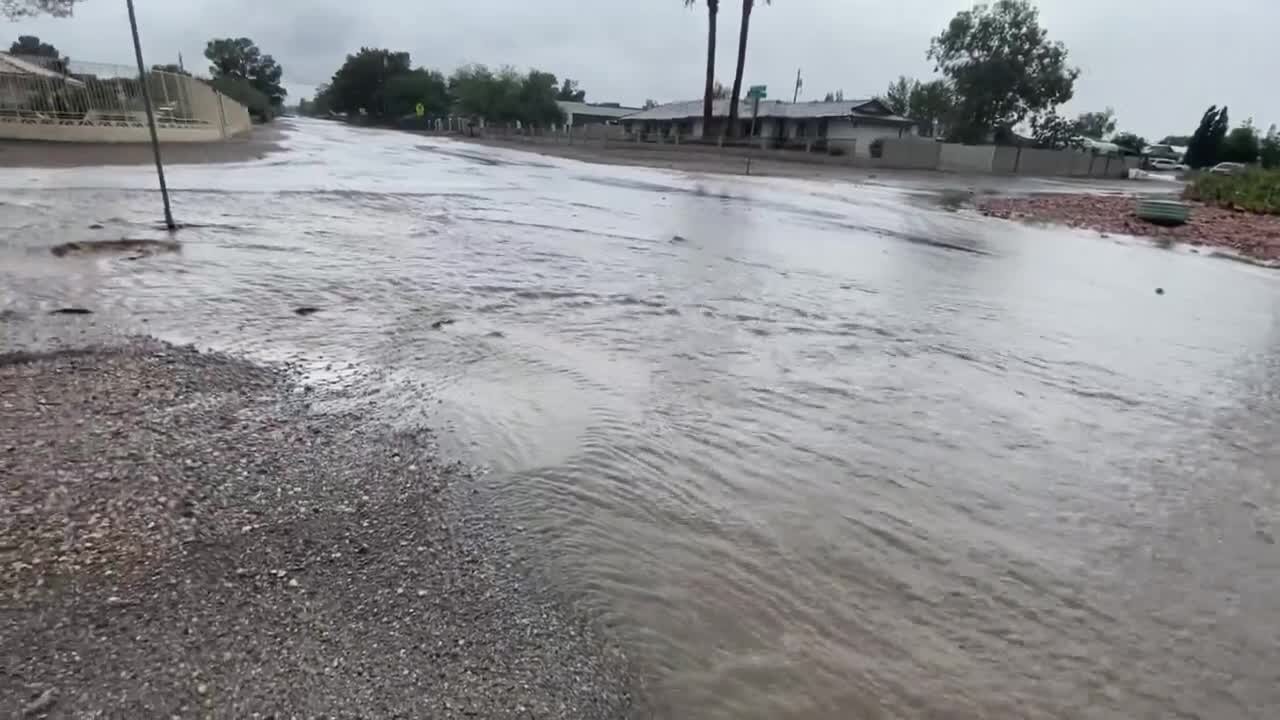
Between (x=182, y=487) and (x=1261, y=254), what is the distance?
1787 cm

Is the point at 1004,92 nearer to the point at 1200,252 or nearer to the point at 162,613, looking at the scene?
the point at 1200,252

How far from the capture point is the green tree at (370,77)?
10600cm

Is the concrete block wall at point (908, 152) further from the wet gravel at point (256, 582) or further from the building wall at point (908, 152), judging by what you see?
the wet gravel at point (256, 582)

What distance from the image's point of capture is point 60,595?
226 centimetres

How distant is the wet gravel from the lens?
79.5 inches

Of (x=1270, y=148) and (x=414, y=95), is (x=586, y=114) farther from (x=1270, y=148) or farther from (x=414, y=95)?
(x=1270, y=148)

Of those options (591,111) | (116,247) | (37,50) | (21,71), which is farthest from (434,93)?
(116,247)

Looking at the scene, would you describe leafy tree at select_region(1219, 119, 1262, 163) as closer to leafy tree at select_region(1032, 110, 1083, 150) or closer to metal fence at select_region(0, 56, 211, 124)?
leafy tree at select_region(1032, 110, 1083, 150)

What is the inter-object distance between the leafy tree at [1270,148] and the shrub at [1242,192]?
102ft

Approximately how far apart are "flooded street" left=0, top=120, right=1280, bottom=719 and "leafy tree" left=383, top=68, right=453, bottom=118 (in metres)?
96.5

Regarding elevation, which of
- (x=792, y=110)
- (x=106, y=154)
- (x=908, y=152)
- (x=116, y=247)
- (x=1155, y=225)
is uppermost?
(x=792, y=110)

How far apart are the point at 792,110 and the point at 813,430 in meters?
57.4

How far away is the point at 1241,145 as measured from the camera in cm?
6325

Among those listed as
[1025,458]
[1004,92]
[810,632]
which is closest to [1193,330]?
[1025,458]
